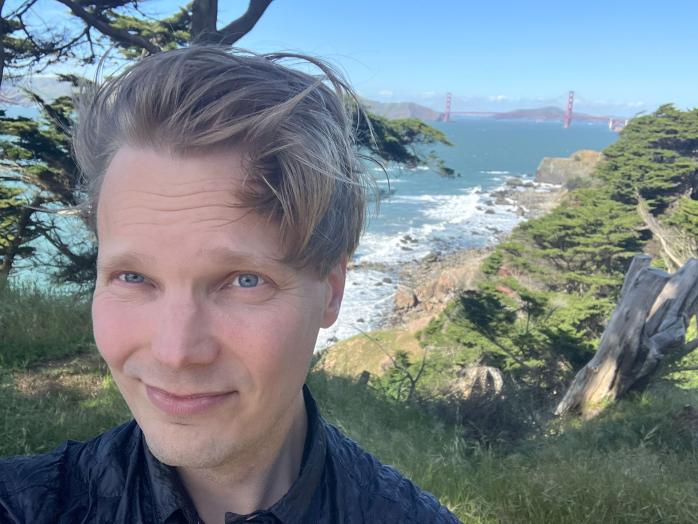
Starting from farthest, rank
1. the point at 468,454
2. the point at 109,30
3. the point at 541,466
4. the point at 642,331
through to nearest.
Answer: the point at 642,331, the point at 109,30, the point at 468,454, the point at 541,466

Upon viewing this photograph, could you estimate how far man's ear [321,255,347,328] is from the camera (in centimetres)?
106

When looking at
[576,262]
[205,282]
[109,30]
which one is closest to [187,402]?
[205,282]

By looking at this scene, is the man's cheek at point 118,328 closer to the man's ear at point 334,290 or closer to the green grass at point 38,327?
the man's ear at point 334,290

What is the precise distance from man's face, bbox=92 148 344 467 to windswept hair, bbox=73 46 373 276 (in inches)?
1.1

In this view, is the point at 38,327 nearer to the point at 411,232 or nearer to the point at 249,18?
the point at 249,18

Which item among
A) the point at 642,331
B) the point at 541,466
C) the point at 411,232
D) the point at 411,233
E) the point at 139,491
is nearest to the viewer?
the point at 139,491

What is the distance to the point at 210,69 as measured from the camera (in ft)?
3.07

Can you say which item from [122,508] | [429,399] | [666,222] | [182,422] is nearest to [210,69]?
[182,422]

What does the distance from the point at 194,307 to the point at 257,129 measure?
281 mm

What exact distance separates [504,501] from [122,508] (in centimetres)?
252

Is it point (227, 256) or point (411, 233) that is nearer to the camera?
point (227, 256)

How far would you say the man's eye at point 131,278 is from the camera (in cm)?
90

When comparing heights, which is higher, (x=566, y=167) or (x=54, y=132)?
(x=54, y=132)

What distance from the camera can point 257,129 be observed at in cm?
88
